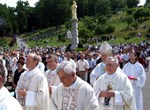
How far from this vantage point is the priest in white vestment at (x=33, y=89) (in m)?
8.22

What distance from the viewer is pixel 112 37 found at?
7219 centimetres

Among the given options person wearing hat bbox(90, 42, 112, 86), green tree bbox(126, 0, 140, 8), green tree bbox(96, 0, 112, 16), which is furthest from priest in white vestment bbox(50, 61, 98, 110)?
green tree bbox(126, 0, 140, 8)

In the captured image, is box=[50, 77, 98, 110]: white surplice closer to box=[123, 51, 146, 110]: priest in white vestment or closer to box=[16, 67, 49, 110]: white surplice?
box=[16, 67, 49, 110]: white surplice

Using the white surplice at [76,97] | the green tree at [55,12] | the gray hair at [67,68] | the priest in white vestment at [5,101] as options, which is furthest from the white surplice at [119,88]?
the green tree at [55,12]

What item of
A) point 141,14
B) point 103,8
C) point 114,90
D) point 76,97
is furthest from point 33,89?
point 103,8

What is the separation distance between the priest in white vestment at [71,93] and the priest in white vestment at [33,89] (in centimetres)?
193

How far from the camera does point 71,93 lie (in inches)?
242

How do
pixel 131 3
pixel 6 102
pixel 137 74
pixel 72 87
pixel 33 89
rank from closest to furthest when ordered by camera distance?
pixel 6 102, pixel 72 87, pixel 33 89, pixel 137 74, pixel 131 3

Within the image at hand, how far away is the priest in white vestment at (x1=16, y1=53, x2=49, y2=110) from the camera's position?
822 centimetres

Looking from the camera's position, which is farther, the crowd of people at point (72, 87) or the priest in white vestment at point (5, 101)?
A: the crowd of people at point (72, 87)

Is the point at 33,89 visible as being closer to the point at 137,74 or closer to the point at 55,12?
the point at 137,74

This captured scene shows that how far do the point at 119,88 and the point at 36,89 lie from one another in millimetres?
1739

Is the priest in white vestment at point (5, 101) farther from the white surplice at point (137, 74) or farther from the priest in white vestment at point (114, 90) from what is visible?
the white surplice at point (137, 74)

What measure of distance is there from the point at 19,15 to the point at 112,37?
52.4m
